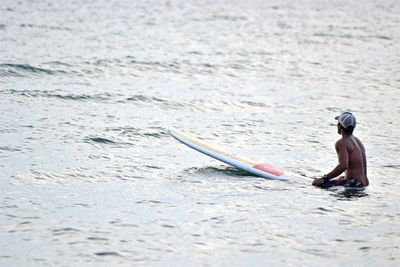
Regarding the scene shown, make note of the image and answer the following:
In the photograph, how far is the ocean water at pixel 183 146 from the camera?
12789 mm

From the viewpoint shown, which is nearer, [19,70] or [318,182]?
[318,182]

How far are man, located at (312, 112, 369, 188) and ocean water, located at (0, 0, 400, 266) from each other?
0.30 m

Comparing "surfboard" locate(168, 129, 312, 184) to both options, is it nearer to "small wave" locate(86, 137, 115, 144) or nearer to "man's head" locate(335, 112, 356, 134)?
"man's head" locate(335, 112, 356, 134)

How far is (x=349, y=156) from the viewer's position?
48.7 feet

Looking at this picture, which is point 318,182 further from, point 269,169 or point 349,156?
point 269,169

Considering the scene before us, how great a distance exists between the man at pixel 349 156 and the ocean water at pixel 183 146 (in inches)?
11.6

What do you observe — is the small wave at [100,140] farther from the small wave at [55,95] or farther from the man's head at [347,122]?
the man's head at [347,122]

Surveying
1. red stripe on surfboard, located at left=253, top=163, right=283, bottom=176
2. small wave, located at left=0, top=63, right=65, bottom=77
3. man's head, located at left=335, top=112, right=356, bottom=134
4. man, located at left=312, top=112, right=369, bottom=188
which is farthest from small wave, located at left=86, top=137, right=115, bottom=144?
small wave, located at left=0, top=63, right=65, bottom=77

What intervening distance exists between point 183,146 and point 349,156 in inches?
213

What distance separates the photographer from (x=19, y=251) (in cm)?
1218

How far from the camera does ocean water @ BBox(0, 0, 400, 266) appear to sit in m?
12.8

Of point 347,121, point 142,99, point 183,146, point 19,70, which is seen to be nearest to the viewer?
point 347,121

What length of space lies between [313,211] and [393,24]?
35617mm

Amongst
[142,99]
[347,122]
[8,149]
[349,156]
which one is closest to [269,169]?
[349,156]
